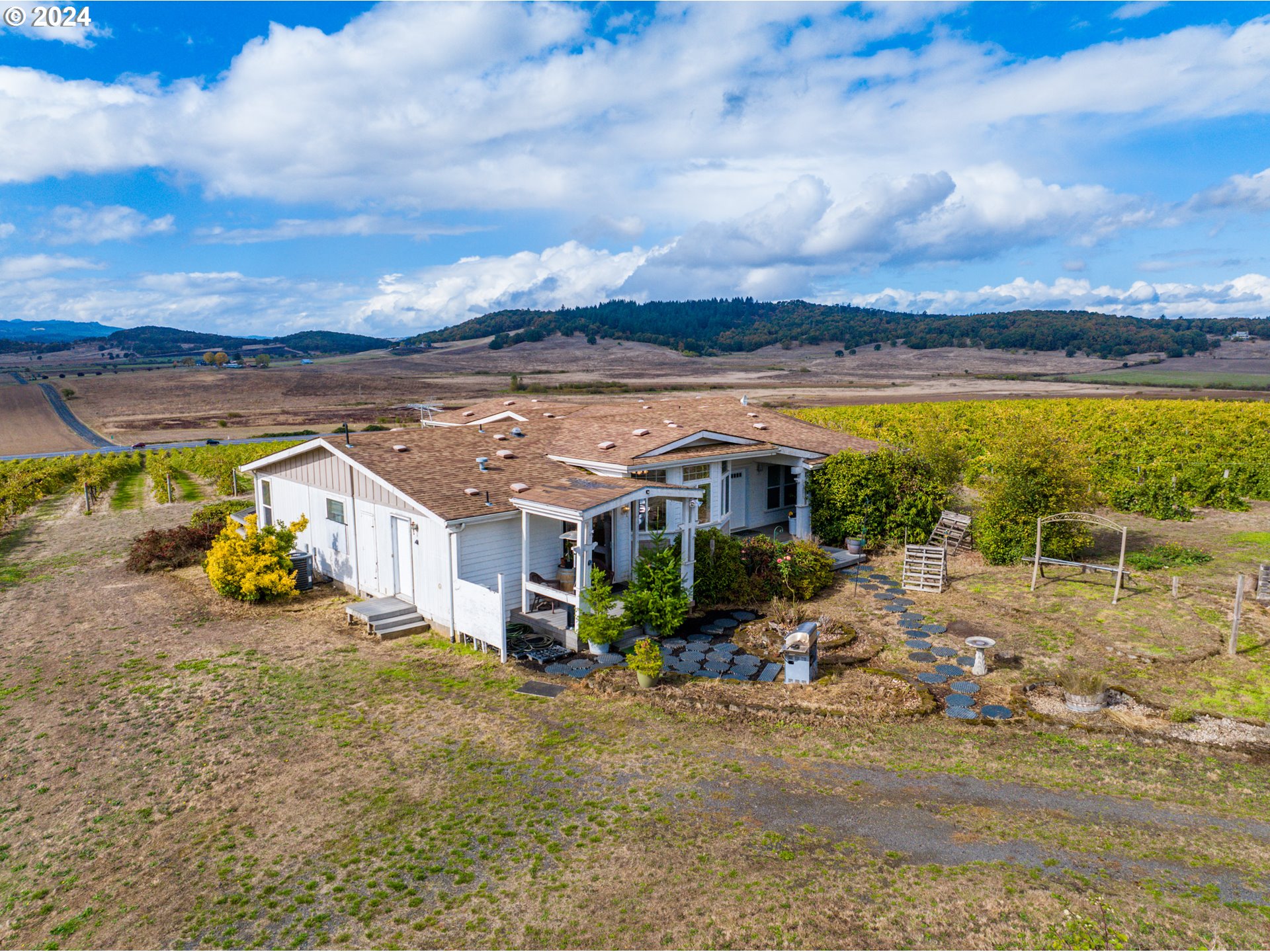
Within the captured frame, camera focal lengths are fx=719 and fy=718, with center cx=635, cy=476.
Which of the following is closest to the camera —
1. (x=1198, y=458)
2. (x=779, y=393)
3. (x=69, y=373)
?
(x=1198, y=458)

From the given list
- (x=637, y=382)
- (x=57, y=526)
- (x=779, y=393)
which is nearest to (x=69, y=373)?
(x=637, y=382)

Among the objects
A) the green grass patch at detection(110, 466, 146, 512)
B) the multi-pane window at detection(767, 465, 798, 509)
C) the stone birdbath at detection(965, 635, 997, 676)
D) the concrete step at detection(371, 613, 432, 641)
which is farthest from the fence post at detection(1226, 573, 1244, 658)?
the green grass patch at detection(110, 466, 146, 512)

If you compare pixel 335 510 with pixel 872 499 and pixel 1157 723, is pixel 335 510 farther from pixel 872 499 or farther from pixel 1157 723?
pixel 1157 723

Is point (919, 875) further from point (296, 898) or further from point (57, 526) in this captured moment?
point (57, 526)

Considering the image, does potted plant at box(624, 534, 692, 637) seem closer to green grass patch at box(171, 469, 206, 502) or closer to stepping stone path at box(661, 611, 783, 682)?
stepping stone path at box(661, 611, 783, 682)

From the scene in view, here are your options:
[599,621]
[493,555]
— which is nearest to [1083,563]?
[599,621]

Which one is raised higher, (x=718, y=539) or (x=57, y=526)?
(x=718, y=539)

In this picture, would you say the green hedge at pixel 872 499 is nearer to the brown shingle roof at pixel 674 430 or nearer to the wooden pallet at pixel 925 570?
the brown shingle roof at pixel 674 430
